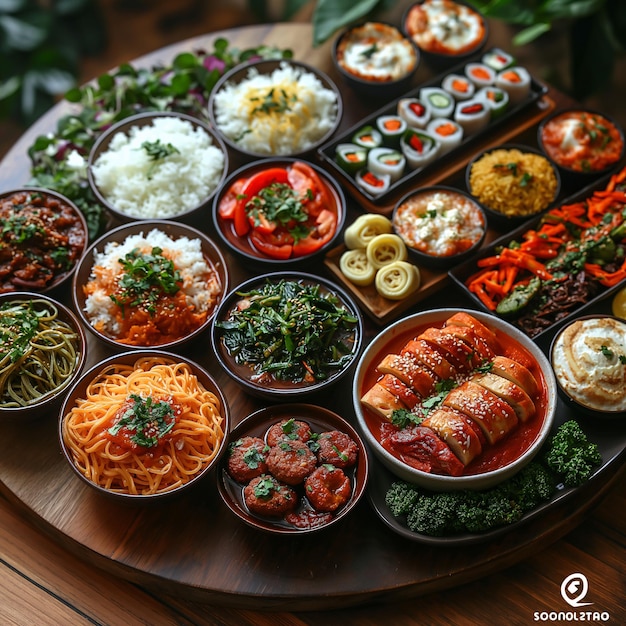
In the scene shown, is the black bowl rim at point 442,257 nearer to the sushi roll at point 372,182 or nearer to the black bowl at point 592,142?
the sushi roll at point 372,182

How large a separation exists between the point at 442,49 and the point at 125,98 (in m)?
1.99

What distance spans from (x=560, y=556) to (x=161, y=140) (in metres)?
2.98

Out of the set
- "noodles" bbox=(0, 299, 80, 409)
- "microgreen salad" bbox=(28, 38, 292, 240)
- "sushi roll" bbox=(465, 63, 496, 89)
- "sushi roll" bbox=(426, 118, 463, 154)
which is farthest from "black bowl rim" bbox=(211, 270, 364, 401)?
"sushi roll" bbox=(465, 63, 496, 89)

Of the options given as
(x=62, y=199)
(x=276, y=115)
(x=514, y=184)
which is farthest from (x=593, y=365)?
(x=62, y=199)

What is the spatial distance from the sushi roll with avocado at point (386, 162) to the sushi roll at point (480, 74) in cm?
73

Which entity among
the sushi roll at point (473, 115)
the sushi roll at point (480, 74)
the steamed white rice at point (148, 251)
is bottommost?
the steamed white rice at point (148, 251)

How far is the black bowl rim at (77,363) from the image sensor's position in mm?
3295

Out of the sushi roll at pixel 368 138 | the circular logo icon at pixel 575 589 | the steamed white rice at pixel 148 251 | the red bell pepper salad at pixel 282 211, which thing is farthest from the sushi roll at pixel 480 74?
the circular logo icon at pixel 575 589

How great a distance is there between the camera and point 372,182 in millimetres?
4141

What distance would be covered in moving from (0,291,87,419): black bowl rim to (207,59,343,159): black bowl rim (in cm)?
133

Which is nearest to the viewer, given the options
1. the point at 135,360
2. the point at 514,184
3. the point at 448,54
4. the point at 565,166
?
the point at 135,360

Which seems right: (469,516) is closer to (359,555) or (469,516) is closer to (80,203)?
(359,555)

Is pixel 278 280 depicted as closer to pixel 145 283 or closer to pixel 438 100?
pixel 145 283

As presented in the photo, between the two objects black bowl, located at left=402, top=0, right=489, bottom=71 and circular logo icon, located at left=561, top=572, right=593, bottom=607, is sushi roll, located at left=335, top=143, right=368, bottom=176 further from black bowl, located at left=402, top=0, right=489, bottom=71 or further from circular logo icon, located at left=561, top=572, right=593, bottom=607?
circular logo icon, located at left=561, top=572, right=593, bottom=607
